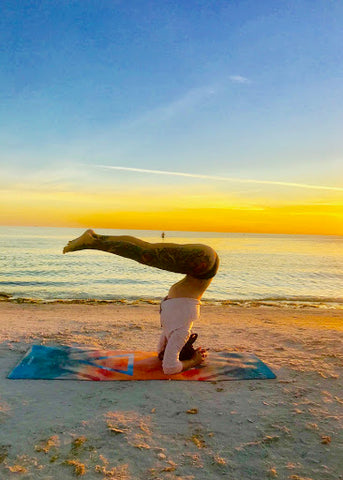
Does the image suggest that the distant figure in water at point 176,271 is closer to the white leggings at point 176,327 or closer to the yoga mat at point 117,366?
the white leggings at point 176,327

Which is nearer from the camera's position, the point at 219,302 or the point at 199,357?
the point at 199,357

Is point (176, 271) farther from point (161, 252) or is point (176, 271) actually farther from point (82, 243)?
point (82, 243)

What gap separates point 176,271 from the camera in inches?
197

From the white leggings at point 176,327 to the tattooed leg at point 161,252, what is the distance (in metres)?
0.60

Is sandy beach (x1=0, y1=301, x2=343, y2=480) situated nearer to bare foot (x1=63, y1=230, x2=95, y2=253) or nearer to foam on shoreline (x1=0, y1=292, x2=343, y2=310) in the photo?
bare foot (x1=63, y1=230, x2=95, y2=253)

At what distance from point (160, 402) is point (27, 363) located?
2333 mm

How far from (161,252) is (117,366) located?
207 centimetres

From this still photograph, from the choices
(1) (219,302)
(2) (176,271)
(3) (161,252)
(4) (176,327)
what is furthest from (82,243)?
(1) (219,302)

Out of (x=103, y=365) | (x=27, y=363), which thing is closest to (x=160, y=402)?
(x=103, y=365)

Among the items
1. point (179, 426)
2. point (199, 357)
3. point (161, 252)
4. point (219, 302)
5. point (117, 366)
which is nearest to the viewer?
point (179, 426)

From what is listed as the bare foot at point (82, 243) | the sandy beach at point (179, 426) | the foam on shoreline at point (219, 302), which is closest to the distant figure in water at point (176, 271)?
the bare foot at point (82, 243)

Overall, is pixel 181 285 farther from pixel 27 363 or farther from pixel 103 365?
pixel 27 363

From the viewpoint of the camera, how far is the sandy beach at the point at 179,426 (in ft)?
10.9

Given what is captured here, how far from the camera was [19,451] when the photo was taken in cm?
350
